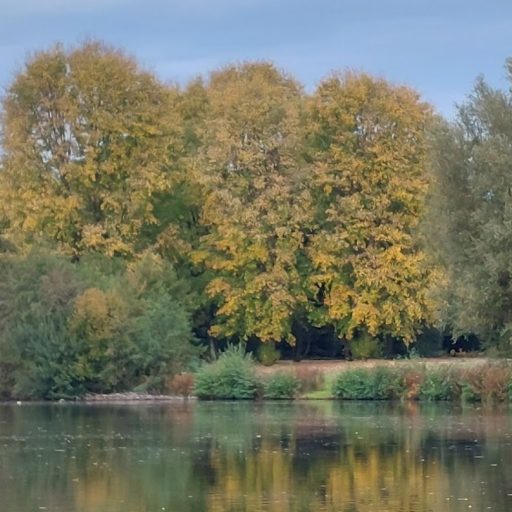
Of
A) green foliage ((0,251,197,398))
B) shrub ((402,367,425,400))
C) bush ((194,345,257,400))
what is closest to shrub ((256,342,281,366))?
green foliage ((0,251,197,398))

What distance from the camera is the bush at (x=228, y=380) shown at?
45.9 meters

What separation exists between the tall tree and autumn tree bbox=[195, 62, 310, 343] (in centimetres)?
1556

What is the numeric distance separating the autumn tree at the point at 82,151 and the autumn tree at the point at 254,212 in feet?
7.88

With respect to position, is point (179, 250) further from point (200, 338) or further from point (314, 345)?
point (314, 345)

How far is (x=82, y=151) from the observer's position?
176 ft

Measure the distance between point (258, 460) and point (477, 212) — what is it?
11476 mm

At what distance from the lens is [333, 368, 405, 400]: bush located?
147ft

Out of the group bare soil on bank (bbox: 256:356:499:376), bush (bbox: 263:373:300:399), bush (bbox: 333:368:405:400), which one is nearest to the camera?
bush (bbox: 333:368:405:400)

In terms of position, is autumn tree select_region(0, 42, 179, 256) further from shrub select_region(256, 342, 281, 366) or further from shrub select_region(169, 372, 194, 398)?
shrub select_region(169, 372, 194, 398)

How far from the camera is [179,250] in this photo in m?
54.4

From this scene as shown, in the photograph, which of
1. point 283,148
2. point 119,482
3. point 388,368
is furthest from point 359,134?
point 119,482

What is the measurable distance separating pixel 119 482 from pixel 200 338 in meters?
33.1

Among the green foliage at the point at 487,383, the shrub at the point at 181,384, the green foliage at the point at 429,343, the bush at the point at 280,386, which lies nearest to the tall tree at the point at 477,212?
the green foliage at the point at 487,383

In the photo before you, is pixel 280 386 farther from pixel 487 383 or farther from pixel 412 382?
pixel 487 383
